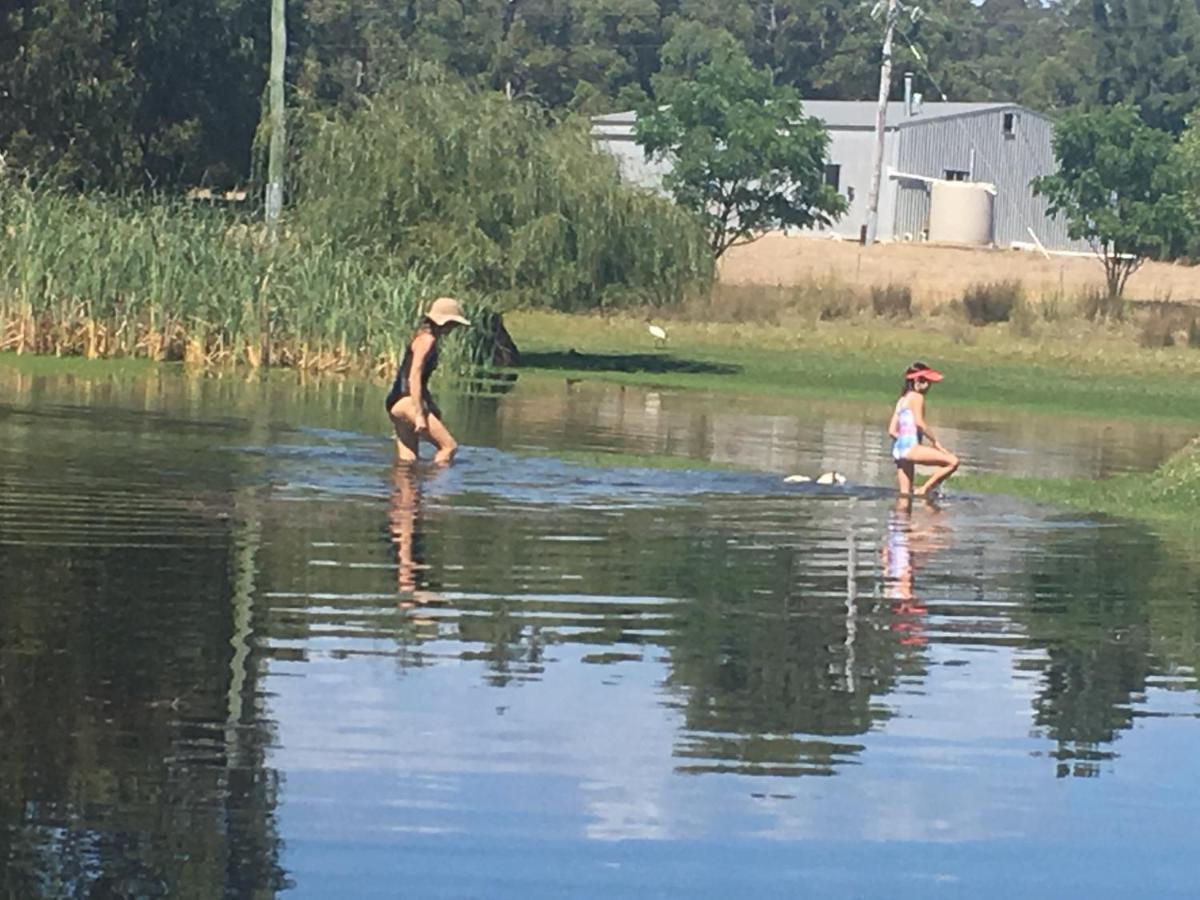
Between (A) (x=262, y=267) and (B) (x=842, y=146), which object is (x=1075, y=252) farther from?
(A) (x=262, y=267)

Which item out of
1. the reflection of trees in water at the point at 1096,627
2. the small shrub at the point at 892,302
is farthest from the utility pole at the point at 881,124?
the reflection of trees in water at the point at 1096,627

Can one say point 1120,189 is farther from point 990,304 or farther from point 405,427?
point 405,427

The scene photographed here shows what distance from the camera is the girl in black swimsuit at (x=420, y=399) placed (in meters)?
21.2

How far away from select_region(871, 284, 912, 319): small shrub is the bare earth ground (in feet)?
18.0

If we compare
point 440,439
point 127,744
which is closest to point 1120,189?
point 440,439

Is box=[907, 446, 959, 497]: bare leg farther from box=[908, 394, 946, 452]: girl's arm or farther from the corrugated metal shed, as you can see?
the corrugated metal shed

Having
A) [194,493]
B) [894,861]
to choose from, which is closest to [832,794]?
[894,861]

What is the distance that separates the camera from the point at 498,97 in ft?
127

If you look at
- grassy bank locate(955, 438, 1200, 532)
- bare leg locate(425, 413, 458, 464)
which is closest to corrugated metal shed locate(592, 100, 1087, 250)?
grassy bank locate(955, 438, 1200, 532)

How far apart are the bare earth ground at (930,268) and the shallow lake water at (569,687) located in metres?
39.1

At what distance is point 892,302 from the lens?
164ft

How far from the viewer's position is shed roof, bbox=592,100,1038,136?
7862 centimetres

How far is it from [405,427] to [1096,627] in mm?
8394

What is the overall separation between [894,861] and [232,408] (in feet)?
62.1
